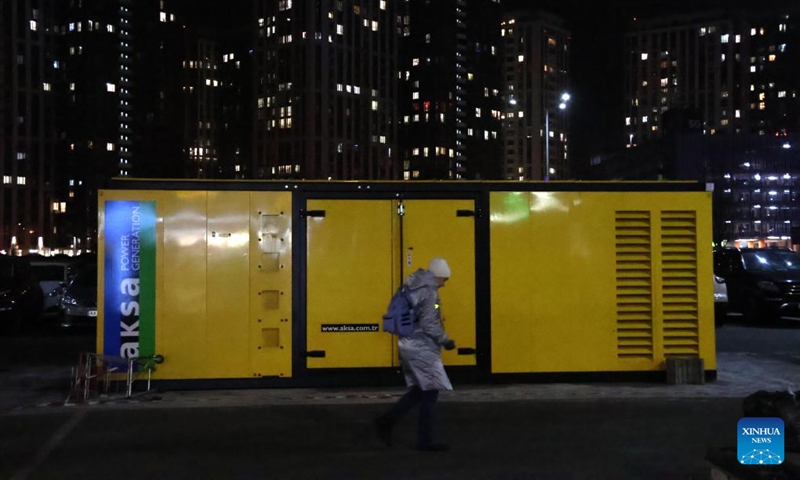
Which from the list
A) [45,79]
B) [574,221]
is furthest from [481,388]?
[45,79]

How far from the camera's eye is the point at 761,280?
67.3 ft

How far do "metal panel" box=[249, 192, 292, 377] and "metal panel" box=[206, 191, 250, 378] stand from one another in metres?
0.10

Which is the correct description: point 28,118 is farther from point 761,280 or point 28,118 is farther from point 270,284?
point 270,284

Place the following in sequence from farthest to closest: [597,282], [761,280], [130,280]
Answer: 1. [761,280]
2. [597,282]
3. [130,280]

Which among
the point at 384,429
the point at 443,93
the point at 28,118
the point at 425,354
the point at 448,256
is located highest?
the point at 443,93

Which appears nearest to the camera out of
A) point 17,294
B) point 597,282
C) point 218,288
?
point 218,288

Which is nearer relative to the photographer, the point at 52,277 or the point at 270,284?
the point at 270,284

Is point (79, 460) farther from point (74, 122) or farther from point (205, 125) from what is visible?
point (205, 125)

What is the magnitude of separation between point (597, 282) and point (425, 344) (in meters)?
4.73

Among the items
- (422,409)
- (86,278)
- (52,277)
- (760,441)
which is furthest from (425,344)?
(52,277)

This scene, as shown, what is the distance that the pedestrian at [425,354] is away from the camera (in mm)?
7566

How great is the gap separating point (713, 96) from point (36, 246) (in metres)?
146

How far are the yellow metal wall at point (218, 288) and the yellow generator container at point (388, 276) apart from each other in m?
0.02

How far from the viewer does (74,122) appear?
160 m
